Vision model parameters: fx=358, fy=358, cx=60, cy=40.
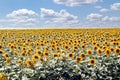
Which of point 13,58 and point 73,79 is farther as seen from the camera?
point 13,58

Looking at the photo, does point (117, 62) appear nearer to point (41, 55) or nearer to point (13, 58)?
point (41, 55)

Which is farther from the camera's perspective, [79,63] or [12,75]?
[79,63]

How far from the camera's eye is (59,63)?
9.02 metres

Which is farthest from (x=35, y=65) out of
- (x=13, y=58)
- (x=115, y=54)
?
(x=115, y=54)

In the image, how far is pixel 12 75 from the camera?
8469 mm

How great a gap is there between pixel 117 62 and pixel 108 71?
1.61 feet

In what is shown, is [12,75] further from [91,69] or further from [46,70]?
A: [91,69]

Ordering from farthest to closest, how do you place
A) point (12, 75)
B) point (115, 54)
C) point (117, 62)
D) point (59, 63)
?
point (115, 54), point (117, 62), point (59, 63), point (12, 75)

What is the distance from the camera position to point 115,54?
10297 mm

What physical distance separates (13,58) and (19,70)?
156 cm

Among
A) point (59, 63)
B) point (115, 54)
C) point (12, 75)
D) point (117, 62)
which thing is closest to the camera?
point (12, 75)

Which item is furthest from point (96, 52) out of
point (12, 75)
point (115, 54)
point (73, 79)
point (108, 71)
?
point (12, 75)

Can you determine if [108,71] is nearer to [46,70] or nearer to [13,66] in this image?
[46,70]

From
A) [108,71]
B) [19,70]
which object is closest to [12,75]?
[19,70]
